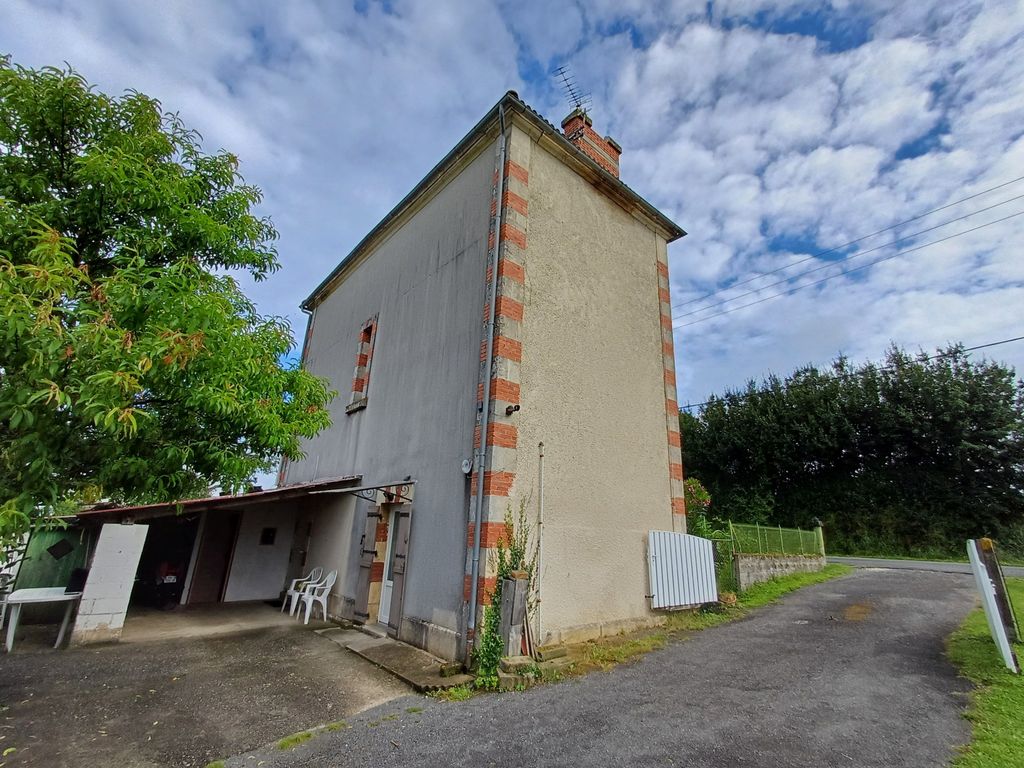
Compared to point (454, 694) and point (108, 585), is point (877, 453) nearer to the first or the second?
point (454, 694)

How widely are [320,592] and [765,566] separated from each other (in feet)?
34.6

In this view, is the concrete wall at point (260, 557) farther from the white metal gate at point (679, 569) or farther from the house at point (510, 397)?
the white metal gate at point (679, 569)

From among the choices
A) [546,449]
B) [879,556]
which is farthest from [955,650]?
[879,556]

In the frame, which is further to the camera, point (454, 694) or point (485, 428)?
point (485, 428)

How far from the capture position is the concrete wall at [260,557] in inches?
432

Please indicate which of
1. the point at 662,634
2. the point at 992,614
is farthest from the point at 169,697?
the point at 992,614

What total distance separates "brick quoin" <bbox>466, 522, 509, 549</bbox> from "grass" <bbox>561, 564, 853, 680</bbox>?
164cm

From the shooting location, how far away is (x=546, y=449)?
7.00m

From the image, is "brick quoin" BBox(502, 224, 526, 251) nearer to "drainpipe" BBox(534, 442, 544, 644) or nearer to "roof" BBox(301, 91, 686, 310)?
"roof" BBox(301, 91, 686, 310)

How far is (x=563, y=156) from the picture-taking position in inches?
338

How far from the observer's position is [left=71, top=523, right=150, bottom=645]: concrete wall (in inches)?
272

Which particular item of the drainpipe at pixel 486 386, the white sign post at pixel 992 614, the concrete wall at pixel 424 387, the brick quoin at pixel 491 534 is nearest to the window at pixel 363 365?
the concrete wall at pixel 424 387

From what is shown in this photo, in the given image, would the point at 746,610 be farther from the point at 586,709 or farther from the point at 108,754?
the point at 108,754

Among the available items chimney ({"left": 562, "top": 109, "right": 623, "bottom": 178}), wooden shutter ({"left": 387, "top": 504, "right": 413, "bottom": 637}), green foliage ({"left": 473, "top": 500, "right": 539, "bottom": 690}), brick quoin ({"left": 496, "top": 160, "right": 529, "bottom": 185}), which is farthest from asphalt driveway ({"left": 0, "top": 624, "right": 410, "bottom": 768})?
chimney ({"left": 562, "top": 109, "right": 623, "bottom": 178})
